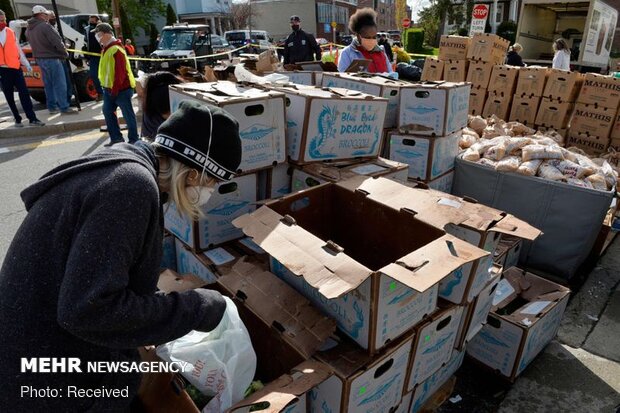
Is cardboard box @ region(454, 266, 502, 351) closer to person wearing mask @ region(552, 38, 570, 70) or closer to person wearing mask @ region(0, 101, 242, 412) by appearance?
person wearing mask @ region(0, 101, 242, 412)

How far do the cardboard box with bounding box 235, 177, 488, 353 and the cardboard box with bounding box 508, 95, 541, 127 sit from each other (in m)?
4.91

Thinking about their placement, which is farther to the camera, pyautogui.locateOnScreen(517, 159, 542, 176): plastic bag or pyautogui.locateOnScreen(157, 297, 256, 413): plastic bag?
pyautogui.locateOnScreen(517, 159, 542, 176): plastic bag

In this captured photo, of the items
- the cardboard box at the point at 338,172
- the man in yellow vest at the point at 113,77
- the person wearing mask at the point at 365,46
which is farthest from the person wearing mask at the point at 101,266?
the man in yellow vest at the point at 113,77

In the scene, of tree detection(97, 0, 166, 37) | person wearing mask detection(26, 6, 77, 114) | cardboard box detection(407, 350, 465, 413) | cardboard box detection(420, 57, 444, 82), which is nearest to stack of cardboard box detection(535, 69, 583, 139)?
cardboard box detection(420, 57, 444, 82)

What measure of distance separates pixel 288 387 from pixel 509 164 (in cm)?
323

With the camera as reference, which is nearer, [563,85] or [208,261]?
[208,261]

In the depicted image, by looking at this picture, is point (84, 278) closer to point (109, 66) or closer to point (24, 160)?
point (109, 66)

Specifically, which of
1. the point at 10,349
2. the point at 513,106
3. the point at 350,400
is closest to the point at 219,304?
the point at 10,349

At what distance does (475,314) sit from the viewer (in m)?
2.31

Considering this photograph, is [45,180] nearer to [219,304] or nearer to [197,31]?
[219,304]

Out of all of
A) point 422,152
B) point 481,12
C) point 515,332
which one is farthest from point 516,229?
point 481,12

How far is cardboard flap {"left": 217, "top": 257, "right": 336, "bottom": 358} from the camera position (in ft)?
5.82

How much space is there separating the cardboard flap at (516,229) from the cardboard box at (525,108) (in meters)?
4.91

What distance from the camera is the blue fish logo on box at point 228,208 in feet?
8.21
